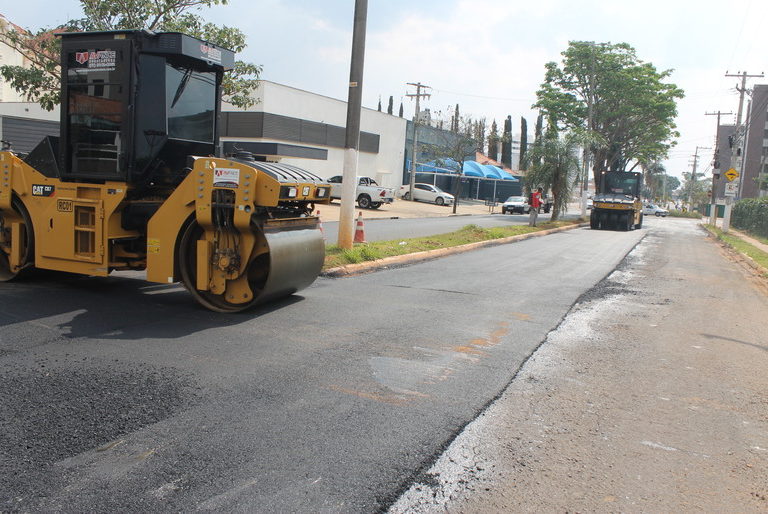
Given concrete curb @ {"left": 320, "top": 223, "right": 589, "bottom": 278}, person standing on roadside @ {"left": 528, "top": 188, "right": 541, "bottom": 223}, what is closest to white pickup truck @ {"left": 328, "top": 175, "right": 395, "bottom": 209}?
person standing on roadside @ {"left": 528, "top": 188, "right": 541, "bottom": 223}

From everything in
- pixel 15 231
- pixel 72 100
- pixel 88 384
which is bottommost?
pixel 88 384

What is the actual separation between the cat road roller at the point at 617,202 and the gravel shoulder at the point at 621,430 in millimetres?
22450

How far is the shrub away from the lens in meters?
29.2

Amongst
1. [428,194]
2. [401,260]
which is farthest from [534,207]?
[428,194]

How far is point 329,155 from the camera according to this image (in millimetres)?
40062

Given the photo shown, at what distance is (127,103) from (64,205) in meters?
1.41

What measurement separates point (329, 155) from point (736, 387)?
3593 cm

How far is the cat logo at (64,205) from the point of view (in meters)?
7.36

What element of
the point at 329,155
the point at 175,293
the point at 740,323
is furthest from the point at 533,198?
the point at 175,293

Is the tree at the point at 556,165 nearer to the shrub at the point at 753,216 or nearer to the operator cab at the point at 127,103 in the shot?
the shrub at the point at 753,216

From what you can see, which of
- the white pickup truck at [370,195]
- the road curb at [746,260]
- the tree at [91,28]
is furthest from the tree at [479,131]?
the tree at [91,28]

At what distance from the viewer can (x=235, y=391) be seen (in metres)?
4.68

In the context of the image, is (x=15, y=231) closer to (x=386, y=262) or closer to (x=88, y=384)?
(x=88, y=384)

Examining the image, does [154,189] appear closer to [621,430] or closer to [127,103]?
[127,103]
